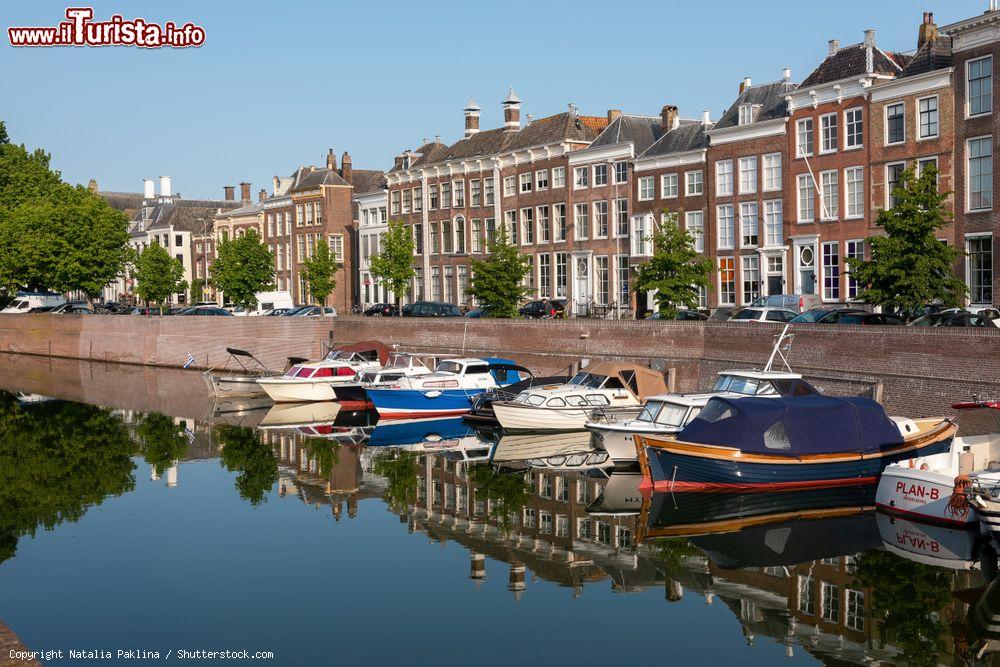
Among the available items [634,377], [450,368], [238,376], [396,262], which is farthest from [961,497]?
[396,262]

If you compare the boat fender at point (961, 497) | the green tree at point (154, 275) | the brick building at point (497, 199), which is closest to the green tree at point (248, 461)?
the boat fender at point (961, 497)

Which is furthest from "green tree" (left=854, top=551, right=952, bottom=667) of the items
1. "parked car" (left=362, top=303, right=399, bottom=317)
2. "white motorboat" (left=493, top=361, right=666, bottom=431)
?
"parked car" (left=362, top=303, right=399, bottom=317)

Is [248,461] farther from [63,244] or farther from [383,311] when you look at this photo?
[63,244]

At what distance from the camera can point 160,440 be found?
128 feet

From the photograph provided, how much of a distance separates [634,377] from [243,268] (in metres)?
53.2

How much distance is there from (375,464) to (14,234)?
200 feet

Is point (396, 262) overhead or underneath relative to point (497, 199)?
underneath

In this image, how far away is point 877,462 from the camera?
26812 millimetres

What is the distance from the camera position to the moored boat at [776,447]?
25891 millimetres

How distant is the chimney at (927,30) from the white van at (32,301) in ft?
223

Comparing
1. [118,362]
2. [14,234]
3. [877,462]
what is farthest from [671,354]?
[14,234]

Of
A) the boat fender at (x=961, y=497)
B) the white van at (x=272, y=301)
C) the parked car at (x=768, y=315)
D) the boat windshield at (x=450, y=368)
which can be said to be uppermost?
the white van at (x=272, y=301)

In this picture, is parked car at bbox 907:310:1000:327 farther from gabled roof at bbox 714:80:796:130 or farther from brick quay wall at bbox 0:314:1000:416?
gabled roof at bbox 714:80:796:130

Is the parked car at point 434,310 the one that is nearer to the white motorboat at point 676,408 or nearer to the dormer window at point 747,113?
the dormer window at point 747,113
